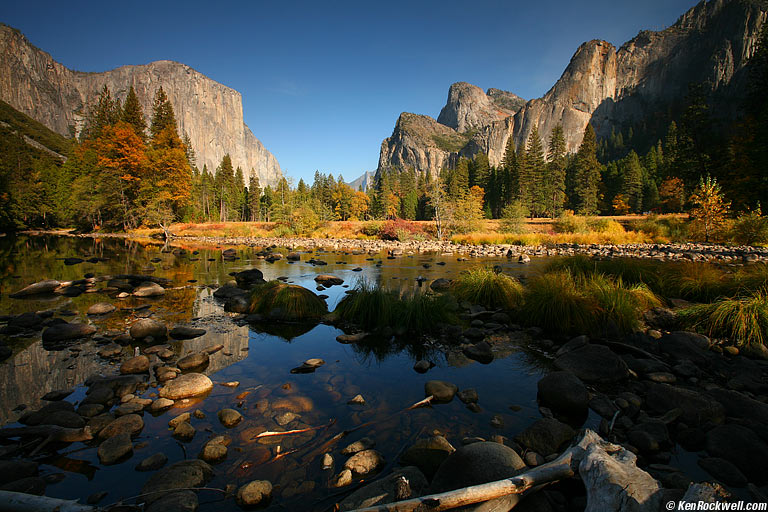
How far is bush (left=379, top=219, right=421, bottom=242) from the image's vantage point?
36438mm

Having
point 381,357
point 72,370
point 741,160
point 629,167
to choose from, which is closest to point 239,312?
point 72,370

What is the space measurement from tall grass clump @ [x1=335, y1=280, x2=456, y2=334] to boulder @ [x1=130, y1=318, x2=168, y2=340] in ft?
11.9

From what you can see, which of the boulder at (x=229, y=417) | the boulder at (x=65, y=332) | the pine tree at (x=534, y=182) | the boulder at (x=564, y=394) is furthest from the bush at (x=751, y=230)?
the pine tree at (x=534, y=182)

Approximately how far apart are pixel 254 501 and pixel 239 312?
6677 mm

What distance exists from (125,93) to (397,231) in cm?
21637

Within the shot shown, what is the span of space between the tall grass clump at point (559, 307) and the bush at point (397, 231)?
28222 mm

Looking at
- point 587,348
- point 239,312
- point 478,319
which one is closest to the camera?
point 587,348

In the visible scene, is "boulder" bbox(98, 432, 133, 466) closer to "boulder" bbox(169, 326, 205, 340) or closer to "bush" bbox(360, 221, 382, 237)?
"boulder" bbox(169, 326, 205, 340)

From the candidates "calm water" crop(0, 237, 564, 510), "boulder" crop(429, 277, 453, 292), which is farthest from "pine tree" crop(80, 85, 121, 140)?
"boulder" crop(429, 277, 453, 292)

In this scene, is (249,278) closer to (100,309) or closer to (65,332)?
(100,309)

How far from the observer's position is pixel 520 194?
6031cm

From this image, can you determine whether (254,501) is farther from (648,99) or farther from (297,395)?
(648,99)

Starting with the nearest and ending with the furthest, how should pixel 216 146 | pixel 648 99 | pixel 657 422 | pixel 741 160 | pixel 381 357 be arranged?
1. pixel 657 422
2. pixel 381 357
3. pixel 741 160
4. pixel 648 99
5. pixel 216 146

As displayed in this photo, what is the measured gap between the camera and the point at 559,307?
6.95 meters
